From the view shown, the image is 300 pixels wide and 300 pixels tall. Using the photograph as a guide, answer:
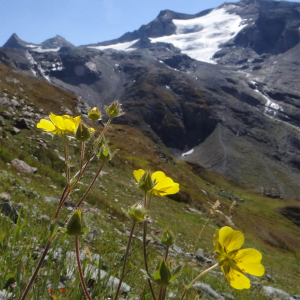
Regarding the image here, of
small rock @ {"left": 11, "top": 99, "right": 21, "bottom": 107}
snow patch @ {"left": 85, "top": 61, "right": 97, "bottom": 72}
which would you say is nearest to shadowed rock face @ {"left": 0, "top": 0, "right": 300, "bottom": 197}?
snow patch @ {"left": 85, "top": 61, "right": 97, "bottom": 72}

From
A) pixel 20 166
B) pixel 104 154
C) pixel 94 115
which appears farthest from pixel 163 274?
pixel 20 166

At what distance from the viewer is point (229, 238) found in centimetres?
132

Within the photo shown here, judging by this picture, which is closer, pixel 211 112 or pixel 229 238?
pixel 229 238

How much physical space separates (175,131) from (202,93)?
3095 centimetres

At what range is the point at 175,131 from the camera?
463ft

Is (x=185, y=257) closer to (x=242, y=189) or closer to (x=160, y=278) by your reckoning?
(x=160, y=278)

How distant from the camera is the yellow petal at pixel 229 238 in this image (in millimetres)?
1298

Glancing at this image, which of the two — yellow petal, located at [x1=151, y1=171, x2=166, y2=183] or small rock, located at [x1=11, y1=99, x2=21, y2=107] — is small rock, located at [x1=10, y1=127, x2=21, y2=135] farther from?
yellow petal, located at [x1=151, y1=171, x2=166, y2=183]

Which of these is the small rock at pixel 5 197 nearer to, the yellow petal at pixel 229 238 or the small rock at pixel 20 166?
the small rock at pixel 20 166

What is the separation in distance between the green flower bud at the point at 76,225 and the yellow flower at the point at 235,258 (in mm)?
628

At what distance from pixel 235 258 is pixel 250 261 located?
67 millimetres

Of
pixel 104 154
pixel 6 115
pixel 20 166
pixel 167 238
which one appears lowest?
pixel 20 166

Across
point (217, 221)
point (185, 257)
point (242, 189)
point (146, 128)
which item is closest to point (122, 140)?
point (217, 221)

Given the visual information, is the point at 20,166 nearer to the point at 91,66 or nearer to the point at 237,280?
the point at 237,280
